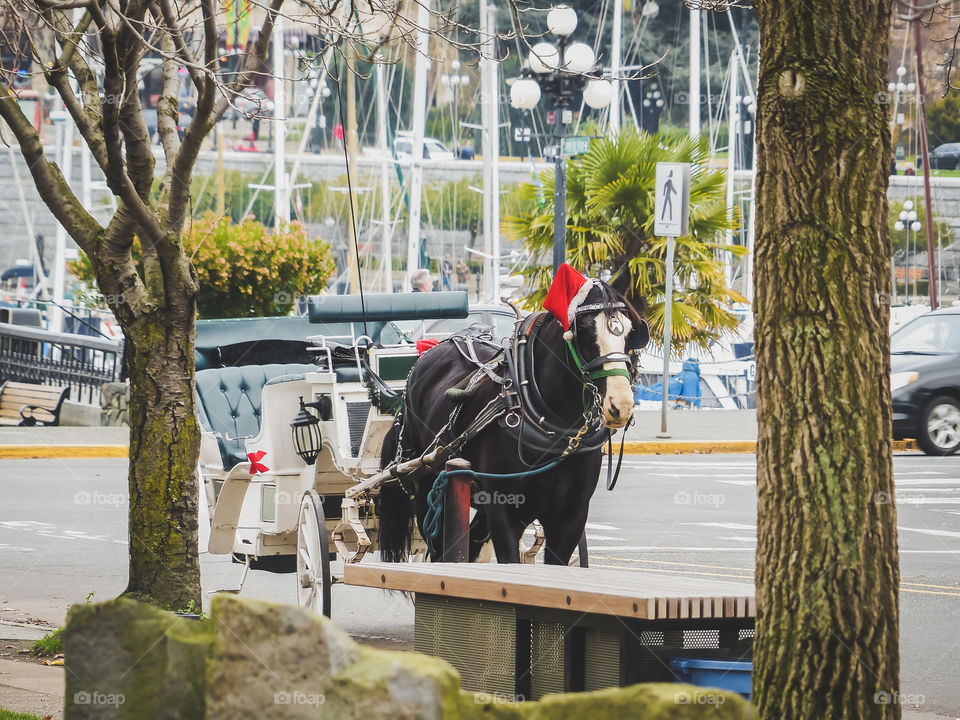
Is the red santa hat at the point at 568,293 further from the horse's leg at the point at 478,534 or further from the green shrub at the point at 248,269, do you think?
the green shrub at the point at 248,269

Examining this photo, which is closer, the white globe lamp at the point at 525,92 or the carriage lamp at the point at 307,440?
the carriage lamp at the point at 307,440

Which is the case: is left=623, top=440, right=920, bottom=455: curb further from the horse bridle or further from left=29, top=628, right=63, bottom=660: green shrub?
the horse bridle

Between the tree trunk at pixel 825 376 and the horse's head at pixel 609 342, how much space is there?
2.20 metres

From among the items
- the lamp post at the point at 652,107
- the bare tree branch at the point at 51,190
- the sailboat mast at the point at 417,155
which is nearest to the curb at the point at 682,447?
the bare tree branch at the point at 51,190

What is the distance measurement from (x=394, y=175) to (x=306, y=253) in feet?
139

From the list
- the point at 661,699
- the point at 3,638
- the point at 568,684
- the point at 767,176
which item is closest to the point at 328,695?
the point at 661,699

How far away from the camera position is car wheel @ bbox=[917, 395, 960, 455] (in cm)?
1842

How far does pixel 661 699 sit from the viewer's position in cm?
335

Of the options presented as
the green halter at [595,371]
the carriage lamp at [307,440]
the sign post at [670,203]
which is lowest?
the carriage lamp at [307,440]

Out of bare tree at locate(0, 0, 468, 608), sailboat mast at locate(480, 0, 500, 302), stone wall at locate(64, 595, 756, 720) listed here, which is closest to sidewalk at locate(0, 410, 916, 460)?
bare tree at locate(0, 0, 468, 608)

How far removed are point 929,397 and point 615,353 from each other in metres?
12.5

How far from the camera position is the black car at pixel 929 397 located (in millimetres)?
18234

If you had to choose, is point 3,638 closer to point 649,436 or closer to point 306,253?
point 649,436

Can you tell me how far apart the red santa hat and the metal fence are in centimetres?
1841
